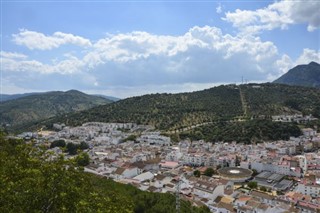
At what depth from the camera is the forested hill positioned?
95.4 metres

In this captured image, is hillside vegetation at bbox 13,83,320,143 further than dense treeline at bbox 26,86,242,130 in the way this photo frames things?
No

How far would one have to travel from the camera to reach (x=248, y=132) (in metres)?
76.8

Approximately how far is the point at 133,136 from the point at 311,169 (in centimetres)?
4391

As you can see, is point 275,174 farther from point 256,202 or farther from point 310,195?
point 256,202

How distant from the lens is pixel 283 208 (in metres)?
33.3

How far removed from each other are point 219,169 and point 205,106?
52735 millimetres

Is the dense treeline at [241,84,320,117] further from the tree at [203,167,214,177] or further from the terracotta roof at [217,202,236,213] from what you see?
the terracotta roof at [217,202,236,213]

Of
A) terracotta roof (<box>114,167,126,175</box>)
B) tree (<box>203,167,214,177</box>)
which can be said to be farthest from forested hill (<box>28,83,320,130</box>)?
terracotta roof (<box>114,167,126,175</box>)

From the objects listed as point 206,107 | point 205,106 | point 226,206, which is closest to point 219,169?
point 226,206

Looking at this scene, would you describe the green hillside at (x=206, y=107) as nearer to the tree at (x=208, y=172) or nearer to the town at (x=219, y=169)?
the town at (x=219, y=169)

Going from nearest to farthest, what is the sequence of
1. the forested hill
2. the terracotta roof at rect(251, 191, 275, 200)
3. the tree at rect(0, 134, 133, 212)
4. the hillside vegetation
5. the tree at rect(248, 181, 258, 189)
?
the tree at rect(0, 134, 133, 212)
the terracotta roof at rect(251, 191, 275, 200)
the tree at rect(248, 181, 258, 189)
the hillside vegetation
the forested hill

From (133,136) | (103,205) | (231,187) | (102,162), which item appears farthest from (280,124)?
(103,205)

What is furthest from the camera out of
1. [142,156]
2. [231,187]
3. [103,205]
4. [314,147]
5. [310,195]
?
[314,147]

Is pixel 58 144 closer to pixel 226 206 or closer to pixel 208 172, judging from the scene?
pixel 208 172
